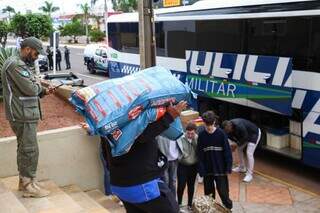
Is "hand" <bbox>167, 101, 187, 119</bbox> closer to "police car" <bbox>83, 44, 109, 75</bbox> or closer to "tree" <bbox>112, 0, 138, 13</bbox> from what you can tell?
"police car" <bbox>83, 44, 109, 75</bbox>

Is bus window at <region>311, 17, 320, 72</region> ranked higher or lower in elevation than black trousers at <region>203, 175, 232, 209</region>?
higher

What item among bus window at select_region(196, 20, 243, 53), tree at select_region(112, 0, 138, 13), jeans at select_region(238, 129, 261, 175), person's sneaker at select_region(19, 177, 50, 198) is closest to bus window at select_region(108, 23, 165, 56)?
bus window at select_region(196, 20, 243, 53)

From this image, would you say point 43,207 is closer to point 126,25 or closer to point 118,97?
point 118,97

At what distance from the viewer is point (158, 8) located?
13.6 m

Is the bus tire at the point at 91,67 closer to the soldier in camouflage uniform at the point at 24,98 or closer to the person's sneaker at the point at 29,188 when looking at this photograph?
the person's sneaker at the point at 29,188

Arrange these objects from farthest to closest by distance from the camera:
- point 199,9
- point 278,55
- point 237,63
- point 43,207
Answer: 1. point 199,9
2. point 237,63
3. point 278,55
4. point 43,207

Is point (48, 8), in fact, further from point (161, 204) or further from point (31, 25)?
point (161, 204)

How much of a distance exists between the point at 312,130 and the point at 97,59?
19.8 m

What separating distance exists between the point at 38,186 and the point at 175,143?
1.73 meters

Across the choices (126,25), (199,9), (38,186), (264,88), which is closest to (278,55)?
(264,88)

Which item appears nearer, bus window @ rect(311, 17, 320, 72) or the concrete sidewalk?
the concrete sidewalk

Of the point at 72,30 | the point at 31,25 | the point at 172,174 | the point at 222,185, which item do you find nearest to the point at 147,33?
the point at 172,174

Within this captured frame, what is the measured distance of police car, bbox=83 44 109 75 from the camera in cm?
2691

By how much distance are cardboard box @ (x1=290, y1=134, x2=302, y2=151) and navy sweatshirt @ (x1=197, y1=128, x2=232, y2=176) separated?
2955mm
